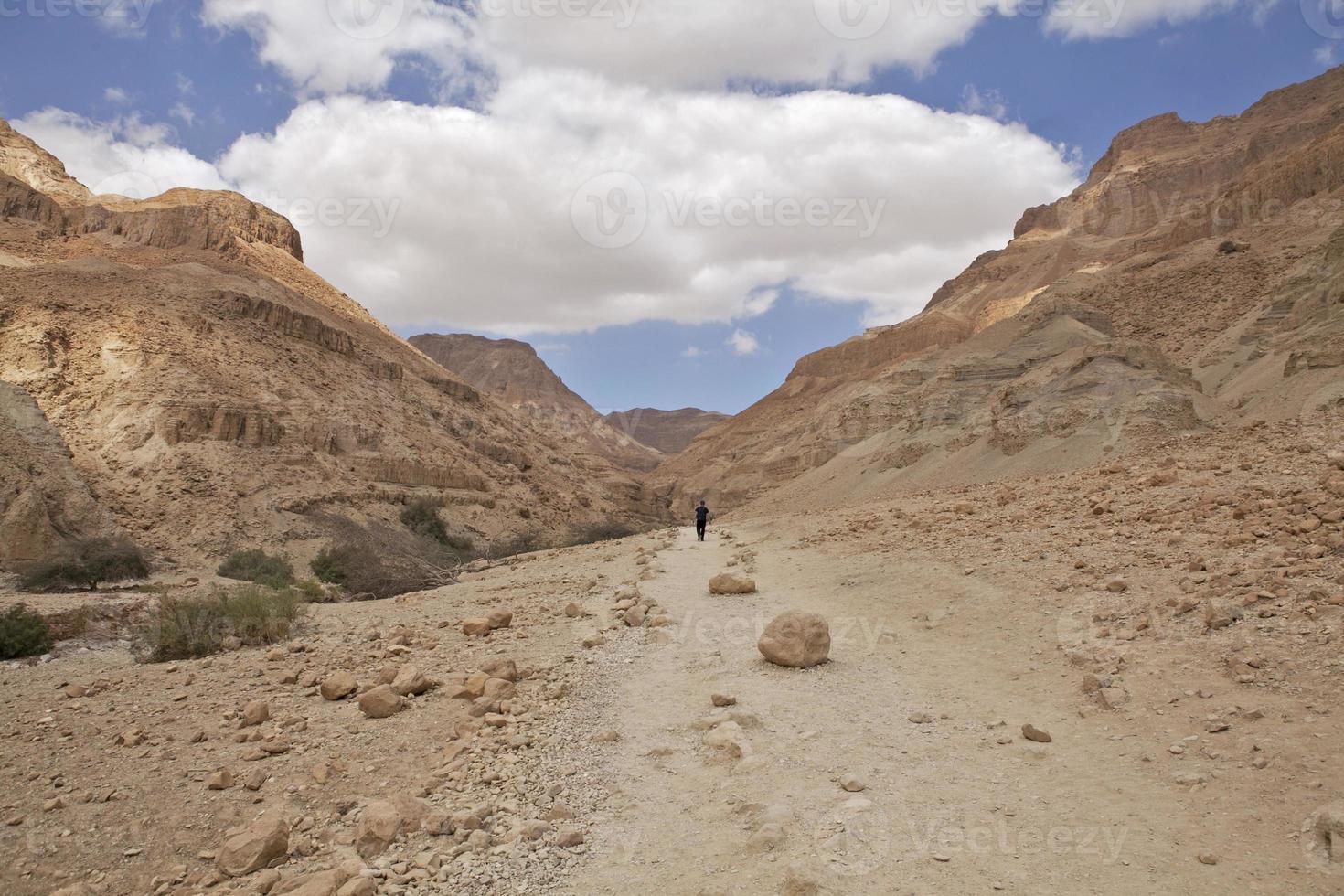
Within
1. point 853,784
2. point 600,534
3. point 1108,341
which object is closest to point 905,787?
point 853,784

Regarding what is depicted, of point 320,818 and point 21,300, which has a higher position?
point 21,300

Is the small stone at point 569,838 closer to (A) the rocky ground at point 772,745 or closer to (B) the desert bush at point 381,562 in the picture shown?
(A) the rocky ground at point 772,745

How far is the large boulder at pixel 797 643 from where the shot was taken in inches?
294

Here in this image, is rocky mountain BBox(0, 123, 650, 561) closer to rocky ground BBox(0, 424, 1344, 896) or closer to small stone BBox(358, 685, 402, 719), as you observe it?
rocky ground BBox(0, 424, 1344, 896)

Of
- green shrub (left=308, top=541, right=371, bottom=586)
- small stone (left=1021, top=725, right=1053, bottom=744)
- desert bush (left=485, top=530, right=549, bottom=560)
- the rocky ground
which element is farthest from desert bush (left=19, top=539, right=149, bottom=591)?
small stone (left=1021, top=725, right=1053, bottom=744)

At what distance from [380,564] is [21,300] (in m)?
23.8

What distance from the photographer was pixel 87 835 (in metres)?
4.05

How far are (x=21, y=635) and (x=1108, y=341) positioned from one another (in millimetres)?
30038

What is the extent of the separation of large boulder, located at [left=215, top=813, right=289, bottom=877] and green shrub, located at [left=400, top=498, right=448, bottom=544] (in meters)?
28.6

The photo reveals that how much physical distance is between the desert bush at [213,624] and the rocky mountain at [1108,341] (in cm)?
1911

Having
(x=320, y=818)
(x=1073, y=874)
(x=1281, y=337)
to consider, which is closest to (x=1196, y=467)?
(x=1073, y=874)

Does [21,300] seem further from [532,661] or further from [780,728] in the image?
[780,728]

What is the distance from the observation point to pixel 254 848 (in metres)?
3.88

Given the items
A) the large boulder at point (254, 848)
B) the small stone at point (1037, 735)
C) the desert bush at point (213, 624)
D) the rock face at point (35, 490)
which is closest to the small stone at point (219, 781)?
the large boulder at point (254, 848)
